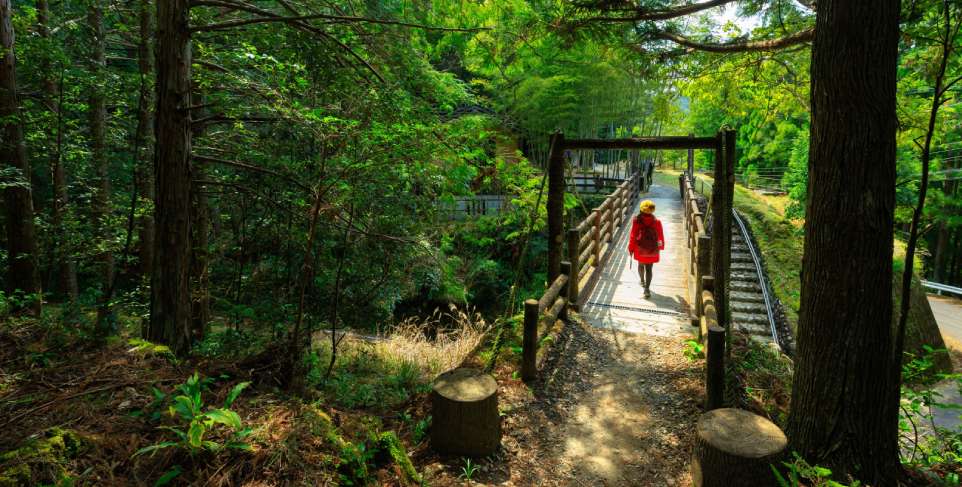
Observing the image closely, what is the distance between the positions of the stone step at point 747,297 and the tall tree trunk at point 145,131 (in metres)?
12.0

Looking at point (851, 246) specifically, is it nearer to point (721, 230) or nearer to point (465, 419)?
point (721, 230)

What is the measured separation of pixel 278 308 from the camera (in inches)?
208

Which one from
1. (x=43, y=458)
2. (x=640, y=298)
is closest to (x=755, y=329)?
(x=640, y=298)

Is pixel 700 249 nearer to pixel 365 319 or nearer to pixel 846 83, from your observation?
pixel 846 83

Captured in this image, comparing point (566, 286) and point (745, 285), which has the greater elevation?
point (566, 286)

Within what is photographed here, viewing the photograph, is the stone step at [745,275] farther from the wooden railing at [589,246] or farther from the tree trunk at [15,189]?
the tree trunk at [15,189]

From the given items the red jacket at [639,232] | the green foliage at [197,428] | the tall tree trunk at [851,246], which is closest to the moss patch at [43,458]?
the green foliage at [197,428]

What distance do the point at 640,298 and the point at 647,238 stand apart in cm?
112

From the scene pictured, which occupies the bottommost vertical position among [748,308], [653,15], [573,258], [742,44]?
[748,308]

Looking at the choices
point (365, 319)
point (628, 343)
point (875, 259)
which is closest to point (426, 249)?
point (365, 319)

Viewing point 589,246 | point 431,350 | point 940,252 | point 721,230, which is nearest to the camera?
point 721,230

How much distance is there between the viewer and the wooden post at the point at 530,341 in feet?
15.8

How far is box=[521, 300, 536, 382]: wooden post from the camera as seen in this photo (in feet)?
15.8

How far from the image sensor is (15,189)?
5.89m
